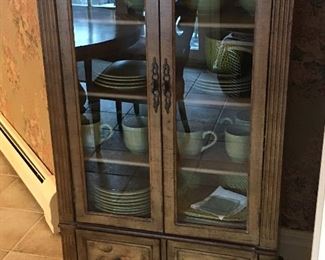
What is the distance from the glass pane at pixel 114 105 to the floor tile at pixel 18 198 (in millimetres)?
967

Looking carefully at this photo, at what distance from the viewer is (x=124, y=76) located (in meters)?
1.74

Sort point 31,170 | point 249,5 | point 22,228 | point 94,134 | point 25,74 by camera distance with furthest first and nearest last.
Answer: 1. point 31,170
2. point 25,74
3. point 22,228
4. point 94,134
5. point 249,5

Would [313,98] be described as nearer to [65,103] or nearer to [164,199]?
[164,199]

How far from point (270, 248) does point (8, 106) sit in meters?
1.98

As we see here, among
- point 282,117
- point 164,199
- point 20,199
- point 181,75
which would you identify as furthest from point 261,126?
point 20,199

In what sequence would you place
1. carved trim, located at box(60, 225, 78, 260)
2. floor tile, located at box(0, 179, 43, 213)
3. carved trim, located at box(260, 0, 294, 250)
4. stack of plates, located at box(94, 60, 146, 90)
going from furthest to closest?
floor tile, located at box(0, 179, 43, 213)
carved trim, located at box(60, 225, 78, 260)
stack of plates, located at box(94, 60, 146, 90)
carved trim, located at box(260, 0, 294, 250)

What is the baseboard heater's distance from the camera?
253cm

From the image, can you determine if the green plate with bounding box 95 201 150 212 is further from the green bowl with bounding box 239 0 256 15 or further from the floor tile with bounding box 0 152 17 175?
the floor tile with bounding box 0 152 17 175

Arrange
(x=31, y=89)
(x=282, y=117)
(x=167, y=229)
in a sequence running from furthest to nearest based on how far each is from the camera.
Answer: (x=31, y=89) → (x=167, y=229) → (x=282, y=117)

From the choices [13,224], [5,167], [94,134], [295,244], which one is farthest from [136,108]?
[5,167]

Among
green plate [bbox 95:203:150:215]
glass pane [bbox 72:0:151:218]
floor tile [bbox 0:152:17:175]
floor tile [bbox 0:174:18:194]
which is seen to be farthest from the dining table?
floor tile [bbox 0:152:17:175]

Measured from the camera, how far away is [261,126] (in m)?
1.61

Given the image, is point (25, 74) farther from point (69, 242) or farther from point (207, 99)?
point (207, 99)

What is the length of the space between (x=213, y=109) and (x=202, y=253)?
1.67ft
